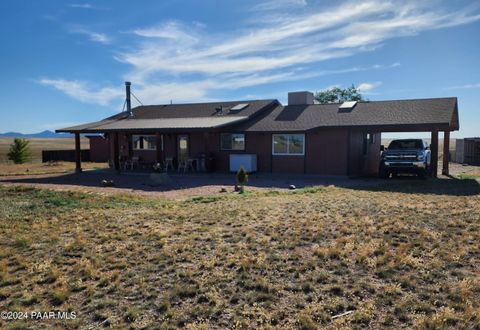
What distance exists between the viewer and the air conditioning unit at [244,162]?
19656mm

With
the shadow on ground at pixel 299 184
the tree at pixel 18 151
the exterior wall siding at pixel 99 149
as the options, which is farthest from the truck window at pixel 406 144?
the tree at pixel 18 151

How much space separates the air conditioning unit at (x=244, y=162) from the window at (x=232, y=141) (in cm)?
87

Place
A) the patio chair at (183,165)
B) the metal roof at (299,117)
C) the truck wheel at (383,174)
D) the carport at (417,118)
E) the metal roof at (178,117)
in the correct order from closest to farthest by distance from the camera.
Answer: the carport at (417,118) < the metal roof at (299,117) < the truck wheel at (383,174) < the metal roof at (178,117) < the patio chair at (183,165)

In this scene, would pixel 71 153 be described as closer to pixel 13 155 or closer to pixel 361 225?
pixel 13 155

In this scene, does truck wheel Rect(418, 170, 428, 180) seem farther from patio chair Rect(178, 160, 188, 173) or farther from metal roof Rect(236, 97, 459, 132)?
patio chair Rect(178, 160, 188, 173)

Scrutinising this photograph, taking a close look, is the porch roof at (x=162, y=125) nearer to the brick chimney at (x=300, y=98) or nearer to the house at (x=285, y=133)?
the house at (x=285, y=133)

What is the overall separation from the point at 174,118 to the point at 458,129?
54.4 ft

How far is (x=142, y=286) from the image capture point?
4.63 meters

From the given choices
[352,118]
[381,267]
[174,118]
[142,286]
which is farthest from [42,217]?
[174,118]

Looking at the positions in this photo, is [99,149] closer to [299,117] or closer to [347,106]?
[299,117]

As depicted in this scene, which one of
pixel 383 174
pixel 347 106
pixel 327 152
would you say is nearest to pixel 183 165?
pixel 327 152

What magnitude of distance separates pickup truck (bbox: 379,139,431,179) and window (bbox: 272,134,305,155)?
12.7ft

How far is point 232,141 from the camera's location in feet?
68.5

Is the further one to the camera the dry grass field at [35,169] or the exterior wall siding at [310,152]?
the dry grass field at [35,169]
